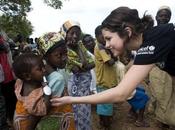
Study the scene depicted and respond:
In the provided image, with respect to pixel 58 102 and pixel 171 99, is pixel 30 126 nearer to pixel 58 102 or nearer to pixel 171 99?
pixel 58 102

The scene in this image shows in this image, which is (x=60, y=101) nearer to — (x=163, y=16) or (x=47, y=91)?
(x=47, y=91)

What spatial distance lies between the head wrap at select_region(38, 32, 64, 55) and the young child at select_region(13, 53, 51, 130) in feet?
0.75

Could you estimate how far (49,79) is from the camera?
321cm

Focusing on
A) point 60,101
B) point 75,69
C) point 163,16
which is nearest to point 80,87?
point 75,69

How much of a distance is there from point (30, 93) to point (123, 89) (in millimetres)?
774

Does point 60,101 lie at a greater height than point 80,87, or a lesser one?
greater

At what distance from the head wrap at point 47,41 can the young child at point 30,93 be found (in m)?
0.23

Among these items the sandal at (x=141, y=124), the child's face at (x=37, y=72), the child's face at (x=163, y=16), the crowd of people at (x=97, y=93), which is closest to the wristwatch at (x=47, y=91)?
the crowd of people at (x=97, y=93)

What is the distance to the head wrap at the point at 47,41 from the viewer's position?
3.39m

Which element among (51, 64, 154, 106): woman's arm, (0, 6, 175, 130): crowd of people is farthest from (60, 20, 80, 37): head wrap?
(51, 64, 154, 106): woman's arm

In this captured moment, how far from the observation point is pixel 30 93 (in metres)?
3.15

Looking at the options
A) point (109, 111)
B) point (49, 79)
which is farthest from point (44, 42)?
point (109, 111)

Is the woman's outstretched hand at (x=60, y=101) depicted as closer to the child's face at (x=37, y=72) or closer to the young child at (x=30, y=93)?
the young child at (x=30, y=93)

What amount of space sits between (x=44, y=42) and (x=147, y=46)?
1028mm
